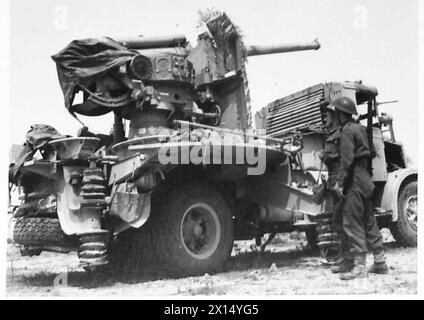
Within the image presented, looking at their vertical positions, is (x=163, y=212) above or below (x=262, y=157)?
below

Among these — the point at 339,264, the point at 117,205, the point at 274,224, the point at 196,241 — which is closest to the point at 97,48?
the point at 117,205

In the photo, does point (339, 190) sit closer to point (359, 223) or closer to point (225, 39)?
point (359, 223)

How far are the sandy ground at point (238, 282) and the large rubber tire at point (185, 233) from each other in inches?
6.8

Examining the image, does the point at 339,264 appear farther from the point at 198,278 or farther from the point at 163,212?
the point at 163,212

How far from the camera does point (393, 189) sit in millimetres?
9852

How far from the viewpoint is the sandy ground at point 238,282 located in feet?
22.1

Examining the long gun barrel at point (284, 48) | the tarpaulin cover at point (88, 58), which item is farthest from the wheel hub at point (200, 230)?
the long gun barrel at point (284, 48)

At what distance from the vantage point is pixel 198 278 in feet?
24.5

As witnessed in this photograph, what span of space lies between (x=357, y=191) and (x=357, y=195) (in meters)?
0.05

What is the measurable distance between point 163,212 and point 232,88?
7.75 ft

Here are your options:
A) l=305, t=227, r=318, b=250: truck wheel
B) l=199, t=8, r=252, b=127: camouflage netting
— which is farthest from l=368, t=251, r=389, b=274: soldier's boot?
l=305, t=227, r=318, b=250: truck wheel

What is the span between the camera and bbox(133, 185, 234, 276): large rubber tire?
745 centimetres

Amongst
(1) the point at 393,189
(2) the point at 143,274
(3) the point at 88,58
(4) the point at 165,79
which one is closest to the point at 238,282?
(2) the point at 143,274

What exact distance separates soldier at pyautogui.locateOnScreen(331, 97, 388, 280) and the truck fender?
2453 millimetres
